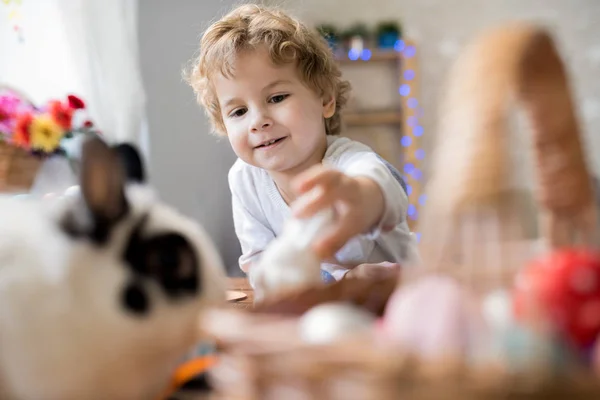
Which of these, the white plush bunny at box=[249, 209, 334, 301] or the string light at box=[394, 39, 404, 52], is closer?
the white plush bunny at box=[249, 209, 334, 301]

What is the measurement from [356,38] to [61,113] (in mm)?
2691

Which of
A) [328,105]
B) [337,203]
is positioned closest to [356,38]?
[328,105]

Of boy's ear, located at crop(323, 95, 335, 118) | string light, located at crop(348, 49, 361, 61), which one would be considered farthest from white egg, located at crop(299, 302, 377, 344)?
string light, located at crop(348, 49, 361, 61)

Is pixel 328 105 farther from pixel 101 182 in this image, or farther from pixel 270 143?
pixel 101 182

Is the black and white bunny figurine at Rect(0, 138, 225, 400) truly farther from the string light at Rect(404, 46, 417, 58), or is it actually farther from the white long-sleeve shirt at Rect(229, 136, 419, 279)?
the string light at Rect(404, 46, 417, 58)

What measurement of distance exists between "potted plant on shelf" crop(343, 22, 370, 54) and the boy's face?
2740mm

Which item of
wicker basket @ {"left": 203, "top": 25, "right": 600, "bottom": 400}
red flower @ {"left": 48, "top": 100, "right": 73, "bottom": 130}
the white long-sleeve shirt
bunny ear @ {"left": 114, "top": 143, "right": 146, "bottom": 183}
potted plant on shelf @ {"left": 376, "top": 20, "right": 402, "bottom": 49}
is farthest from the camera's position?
potted plant on shelf @ {"left": 376, "top": 20, "right": 402, "bottom": 49}

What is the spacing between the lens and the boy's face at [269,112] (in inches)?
46.5

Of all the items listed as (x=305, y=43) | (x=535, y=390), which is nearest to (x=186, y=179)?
(x=305, y=43)

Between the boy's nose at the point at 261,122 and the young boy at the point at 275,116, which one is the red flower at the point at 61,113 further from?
the boy's nose at the point at 261,122

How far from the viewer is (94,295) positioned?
42 cm

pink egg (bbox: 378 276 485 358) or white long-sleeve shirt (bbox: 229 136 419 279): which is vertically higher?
white long-sleeve shirt (bbox: 229 136 419 279)

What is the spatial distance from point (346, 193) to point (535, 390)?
13.9 inches

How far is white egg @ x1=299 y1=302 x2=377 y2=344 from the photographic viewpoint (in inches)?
15.4
